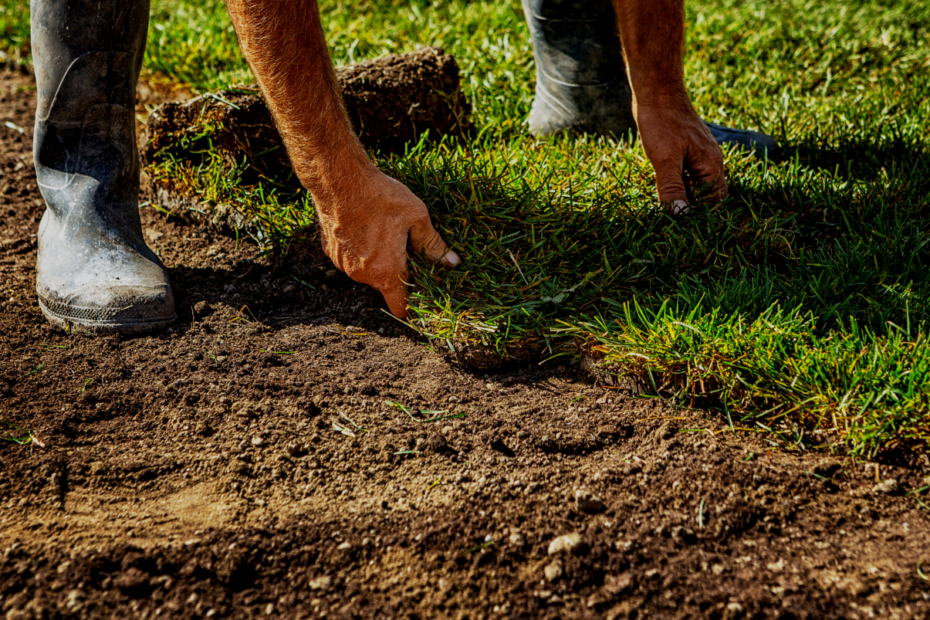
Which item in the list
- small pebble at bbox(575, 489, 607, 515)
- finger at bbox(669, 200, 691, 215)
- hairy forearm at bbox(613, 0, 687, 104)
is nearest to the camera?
small pebble at bbox(575, 489, 607, 515)

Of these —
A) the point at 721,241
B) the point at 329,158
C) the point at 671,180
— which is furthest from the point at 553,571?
the point at 671,180

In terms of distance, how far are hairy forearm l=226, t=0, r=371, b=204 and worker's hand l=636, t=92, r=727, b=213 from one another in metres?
0.98

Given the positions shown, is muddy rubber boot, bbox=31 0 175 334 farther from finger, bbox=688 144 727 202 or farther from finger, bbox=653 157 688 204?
finger, bbox=688 144 727 202

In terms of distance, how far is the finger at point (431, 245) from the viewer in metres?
2.04

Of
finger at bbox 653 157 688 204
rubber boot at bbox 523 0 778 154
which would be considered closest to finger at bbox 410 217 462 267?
finger at bbox 653 157 688 204

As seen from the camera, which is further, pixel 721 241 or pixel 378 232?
pixel 721 241

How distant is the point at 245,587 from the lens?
132 cm

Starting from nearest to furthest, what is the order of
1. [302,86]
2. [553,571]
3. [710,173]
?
[553,571], [302,86], [710,173]

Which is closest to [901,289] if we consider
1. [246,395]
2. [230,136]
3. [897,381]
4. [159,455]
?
[897,381]

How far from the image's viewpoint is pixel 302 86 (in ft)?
5.95

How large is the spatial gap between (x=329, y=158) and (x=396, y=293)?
45 cm

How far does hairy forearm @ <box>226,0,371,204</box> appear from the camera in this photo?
176cm

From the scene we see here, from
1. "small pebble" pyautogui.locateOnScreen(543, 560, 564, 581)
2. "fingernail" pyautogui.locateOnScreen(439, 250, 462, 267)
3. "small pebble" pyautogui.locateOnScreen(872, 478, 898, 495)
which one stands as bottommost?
"small pebble" pyautogui.locateOnScreen(543, 560, 564, 581)

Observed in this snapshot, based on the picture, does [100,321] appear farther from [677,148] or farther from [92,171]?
[677,148]
